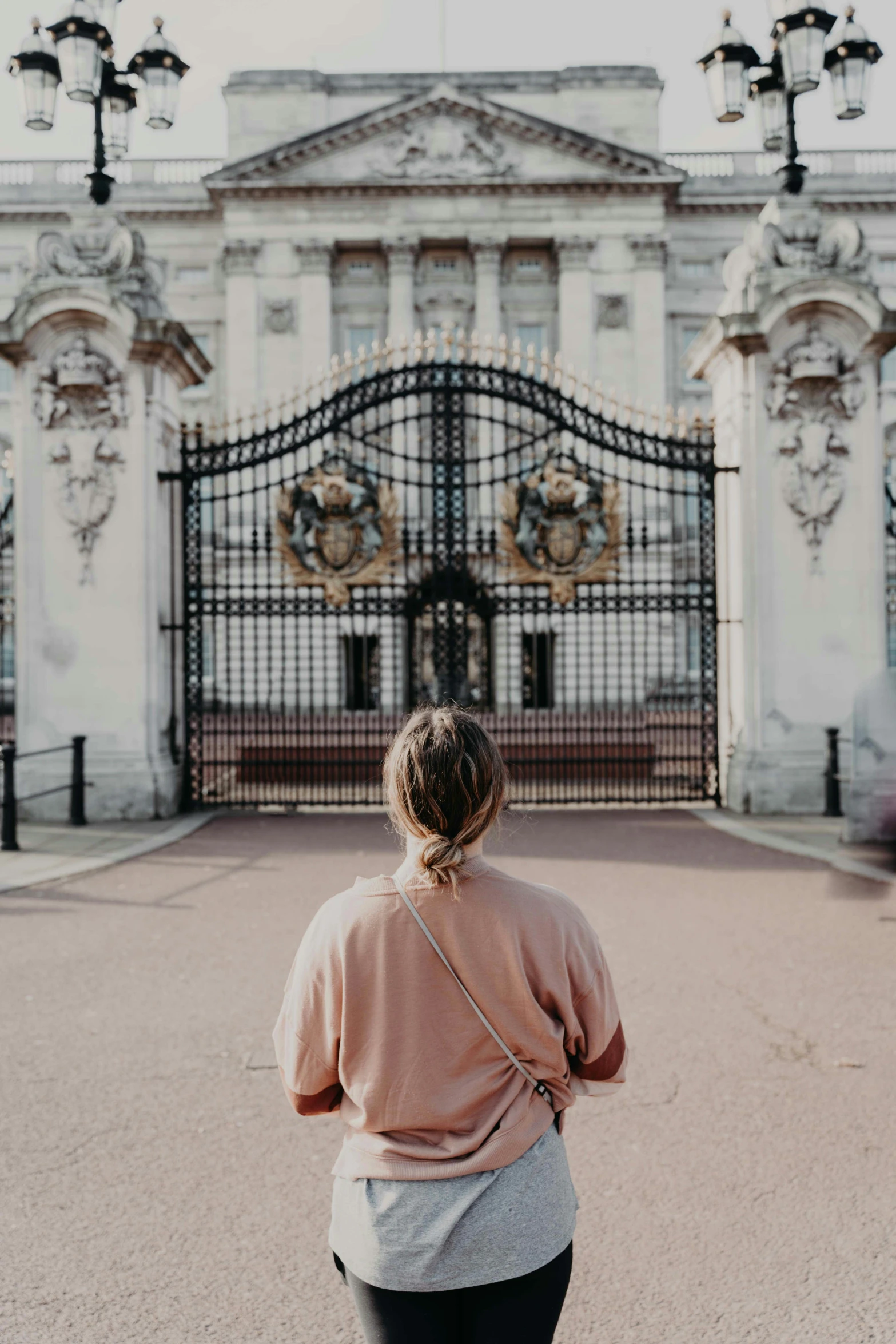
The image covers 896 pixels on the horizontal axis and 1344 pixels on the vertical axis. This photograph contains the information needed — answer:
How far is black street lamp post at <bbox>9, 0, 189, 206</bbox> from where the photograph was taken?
10.9 metres

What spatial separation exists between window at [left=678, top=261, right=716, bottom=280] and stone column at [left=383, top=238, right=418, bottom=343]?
9807mm

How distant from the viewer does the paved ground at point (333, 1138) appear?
2.96 metres

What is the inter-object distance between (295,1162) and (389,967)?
2.32m

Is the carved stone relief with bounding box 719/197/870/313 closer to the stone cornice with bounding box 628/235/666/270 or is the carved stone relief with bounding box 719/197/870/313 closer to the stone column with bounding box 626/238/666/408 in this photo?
the stone column with bounding box 626/238/666/408

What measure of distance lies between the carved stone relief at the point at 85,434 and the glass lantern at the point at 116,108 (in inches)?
97.5

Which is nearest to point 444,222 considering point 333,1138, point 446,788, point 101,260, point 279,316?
point 279,316

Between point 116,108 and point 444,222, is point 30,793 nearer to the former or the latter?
point 116,108

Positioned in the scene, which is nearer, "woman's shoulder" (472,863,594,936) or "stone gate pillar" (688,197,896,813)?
"woman's shoulder" (472,863,594,936)

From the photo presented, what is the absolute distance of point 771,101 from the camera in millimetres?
11977

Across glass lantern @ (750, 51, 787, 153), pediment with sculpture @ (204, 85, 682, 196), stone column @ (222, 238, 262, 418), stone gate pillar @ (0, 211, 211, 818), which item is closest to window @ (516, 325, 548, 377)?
pediment with sculpture @ (204, 85, 682, 196)

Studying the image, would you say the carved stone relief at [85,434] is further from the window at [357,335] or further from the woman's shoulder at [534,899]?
the window at [357,335]

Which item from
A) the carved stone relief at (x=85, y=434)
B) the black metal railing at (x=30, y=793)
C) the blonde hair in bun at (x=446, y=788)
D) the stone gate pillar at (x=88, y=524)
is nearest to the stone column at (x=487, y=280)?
the stone gate pillar at (x=88, y=524)

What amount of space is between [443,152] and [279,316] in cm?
771

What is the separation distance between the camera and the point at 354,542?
12.2 meters
